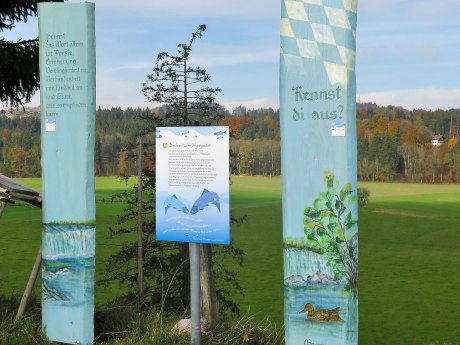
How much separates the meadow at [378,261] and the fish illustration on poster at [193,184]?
231cm

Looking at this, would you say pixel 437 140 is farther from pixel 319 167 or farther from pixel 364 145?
pixel 319 167

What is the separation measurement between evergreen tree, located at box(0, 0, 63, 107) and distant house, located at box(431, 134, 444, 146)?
65.0 m

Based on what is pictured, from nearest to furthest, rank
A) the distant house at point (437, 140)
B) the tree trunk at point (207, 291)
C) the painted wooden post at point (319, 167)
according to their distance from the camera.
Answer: the painted wooden post at point (319, 167) → the tree trunk at point (207, 291) → the distant house at point (437, 140)

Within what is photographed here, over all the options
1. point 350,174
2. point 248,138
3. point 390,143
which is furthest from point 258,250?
point 390,143

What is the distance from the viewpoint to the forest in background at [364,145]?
1185 inches

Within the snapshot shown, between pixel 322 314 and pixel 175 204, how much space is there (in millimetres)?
1640

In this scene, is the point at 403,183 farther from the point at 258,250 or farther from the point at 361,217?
the point at 258,250

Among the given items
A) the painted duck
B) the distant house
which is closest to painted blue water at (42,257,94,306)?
the painted duck

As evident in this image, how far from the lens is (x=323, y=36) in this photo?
Answer: 5.53 m

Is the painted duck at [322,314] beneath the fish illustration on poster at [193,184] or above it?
beneath

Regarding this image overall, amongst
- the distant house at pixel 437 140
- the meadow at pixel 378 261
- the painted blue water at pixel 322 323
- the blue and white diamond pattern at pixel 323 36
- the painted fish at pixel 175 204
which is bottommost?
the meadow at pixel 378 261

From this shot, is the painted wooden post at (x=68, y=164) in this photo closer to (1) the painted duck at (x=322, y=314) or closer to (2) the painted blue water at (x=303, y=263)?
(2) the painted blue water at (x=303, y=263)

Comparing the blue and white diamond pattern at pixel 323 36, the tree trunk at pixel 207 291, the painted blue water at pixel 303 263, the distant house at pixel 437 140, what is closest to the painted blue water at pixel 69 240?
the painted blue water at pixel 303 263

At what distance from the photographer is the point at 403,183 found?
66.6 m
